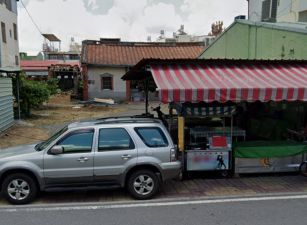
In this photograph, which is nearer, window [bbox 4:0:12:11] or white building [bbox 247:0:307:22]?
white building [bbox 247:0:307:22]

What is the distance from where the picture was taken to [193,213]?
5.82 m

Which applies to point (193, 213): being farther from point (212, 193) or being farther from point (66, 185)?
point (66, 185)

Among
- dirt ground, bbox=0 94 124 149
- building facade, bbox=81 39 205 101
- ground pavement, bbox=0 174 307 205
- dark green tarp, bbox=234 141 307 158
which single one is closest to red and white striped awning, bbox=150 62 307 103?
dark green tarp, bbox=234 141 307 158

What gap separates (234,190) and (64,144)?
3.82 m

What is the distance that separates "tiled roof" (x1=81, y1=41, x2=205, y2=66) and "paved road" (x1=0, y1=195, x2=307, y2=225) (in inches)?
1001

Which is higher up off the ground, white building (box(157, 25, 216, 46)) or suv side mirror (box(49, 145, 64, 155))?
white building (box(157, 25, 216, 46))

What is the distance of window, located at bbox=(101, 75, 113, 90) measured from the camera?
31.3 m

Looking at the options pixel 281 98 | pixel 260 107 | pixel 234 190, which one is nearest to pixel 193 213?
pixel 234 190

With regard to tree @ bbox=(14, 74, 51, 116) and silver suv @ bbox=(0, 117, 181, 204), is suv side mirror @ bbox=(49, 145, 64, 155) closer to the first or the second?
silver suv @ bbox=(0, 117, 181, 204)

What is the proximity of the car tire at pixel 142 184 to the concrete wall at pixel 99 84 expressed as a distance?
24.8 m

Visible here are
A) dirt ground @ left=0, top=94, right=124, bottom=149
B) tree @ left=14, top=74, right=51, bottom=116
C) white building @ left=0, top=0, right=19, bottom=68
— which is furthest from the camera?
white building @ left=0, top=0, right=19, bottom=68

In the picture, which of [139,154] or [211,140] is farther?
[211,140]

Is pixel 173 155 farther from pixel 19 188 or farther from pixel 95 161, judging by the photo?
pixel 19 188

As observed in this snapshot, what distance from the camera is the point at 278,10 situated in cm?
1762
